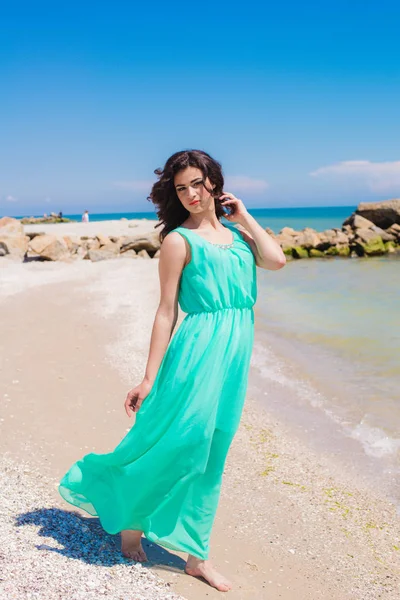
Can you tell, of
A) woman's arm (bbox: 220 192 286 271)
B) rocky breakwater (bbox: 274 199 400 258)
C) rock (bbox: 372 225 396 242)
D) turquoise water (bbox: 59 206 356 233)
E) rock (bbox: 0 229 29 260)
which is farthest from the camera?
turquoise water (bbox: 59 206 356 233)

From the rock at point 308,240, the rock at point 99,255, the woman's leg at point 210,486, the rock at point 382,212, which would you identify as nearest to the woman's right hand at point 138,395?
the woman's leg at point 210,486

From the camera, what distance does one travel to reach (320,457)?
18.6 feet

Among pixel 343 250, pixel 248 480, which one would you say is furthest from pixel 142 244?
pixel 248 480

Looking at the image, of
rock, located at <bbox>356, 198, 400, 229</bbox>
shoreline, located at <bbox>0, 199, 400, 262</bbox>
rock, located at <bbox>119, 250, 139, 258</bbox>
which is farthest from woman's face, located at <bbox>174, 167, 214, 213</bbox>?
rock, located at <bbox>356, 198, 400, 229</bbox>

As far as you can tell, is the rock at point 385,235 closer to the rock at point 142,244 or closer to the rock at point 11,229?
the rock at point 142,244

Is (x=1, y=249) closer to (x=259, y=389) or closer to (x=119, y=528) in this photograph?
(x=259, y=389)

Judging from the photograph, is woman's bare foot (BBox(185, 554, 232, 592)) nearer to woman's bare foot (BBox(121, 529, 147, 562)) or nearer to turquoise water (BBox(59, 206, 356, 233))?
woman's bare foot (BBox(121, 529, 147, 562))

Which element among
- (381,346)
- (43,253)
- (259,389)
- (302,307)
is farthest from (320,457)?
(43,253)

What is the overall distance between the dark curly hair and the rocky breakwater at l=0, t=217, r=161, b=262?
1850cm

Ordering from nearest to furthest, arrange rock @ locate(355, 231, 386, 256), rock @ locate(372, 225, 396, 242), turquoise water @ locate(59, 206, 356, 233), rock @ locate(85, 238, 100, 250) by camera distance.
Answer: rock @ locate(85, 238, 100, 250) < rock @ locate(355, 231, 386, 256) < rock @ locate(372, 225, 396, 242) < turquoise water @ locate(59, 206, 356, 233)

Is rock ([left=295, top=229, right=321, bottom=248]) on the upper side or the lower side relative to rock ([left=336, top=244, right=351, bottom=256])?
upper

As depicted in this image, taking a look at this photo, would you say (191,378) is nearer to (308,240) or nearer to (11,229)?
(11,229)

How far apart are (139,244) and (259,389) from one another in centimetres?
1716

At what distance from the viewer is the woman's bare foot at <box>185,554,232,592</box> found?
3.23m
